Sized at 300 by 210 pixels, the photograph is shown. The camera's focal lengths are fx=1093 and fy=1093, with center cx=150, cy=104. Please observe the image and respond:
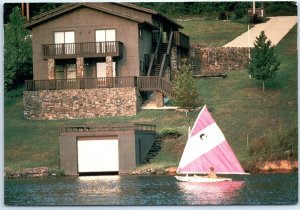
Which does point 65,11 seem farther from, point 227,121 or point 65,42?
point 227,121

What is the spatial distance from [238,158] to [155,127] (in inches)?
129

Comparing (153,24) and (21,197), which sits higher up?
(153,24)

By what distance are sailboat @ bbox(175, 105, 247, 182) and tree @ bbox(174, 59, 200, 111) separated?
43.9 inches

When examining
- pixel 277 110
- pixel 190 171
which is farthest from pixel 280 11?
pixel 190 171

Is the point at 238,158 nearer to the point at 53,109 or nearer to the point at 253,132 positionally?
the point at 253,132

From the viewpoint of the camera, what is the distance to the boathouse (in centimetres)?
3631

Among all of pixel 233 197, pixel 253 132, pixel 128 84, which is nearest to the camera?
pixel 233 197

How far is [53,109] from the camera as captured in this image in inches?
1457

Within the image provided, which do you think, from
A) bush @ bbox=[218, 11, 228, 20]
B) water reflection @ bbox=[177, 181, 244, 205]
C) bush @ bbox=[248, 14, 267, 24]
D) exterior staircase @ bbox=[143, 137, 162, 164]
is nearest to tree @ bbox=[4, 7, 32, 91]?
exterior staircase @ bbox=[143, 137, 162, 164]

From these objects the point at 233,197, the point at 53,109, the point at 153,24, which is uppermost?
the point at 153,24

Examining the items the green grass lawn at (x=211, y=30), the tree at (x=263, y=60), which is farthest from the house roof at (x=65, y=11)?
the tree at (x=263, y=60)

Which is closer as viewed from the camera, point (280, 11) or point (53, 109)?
point (280, 11)

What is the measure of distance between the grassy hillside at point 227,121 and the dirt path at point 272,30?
33 centimetres

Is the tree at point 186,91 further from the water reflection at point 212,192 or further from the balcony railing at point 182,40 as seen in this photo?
the water reflection at point 212,192
